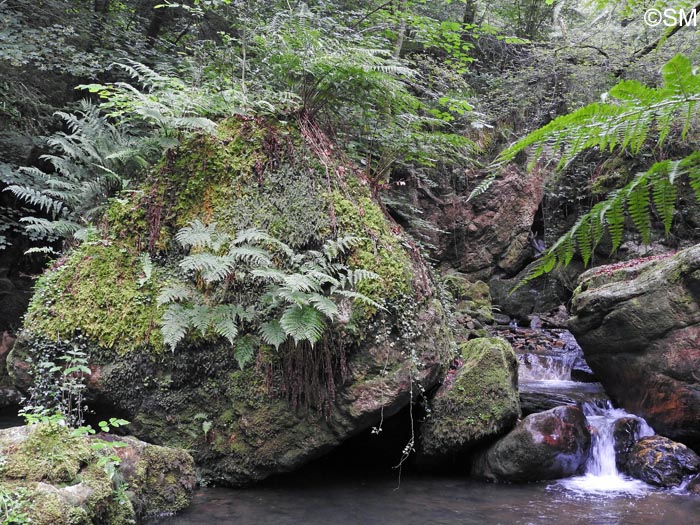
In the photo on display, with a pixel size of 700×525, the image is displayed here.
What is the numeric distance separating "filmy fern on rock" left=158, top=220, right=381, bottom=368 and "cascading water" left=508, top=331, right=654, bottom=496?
358 centimetres

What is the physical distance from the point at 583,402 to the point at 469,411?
278 centimetres

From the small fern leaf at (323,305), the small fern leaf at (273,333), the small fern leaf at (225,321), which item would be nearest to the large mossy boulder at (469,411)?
the small fern leaf at (323,305)

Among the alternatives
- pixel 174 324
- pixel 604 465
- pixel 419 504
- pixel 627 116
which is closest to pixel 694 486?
pixel 604 465

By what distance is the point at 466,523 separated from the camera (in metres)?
5.04

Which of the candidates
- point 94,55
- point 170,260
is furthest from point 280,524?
point 94,55

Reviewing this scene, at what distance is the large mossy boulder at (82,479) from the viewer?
3.84 m

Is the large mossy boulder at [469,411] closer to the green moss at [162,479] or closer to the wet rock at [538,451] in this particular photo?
the wet rock at [538,451]

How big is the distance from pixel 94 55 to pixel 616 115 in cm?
952

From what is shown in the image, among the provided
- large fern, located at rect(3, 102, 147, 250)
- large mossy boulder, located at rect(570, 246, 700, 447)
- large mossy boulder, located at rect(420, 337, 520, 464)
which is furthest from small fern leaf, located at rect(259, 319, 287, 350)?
Answer: large mossy boulder, located at rect(570, 246, 700, 447)

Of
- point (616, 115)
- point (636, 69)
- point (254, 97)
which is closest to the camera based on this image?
point (616, 115)

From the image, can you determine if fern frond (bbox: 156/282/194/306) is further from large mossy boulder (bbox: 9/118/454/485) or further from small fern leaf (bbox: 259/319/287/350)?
small fern leaf (bbox: 259/319/287/350)

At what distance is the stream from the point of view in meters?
5.10

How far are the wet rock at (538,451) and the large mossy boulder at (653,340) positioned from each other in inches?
57.5

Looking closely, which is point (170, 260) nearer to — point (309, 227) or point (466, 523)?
point (309, 227)
